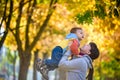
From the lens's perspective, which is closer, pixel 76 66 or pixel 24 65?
pixel 76 66

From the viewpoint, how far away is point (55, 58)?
9.61 metres

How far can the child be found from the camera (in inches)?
360

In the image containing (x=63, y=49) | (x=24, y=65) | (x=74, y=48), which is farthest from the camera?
(x=24, y=65)

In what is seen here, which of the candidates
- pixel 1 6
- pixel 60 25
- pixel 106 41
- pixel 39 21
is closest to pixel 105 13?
pixel 1 6

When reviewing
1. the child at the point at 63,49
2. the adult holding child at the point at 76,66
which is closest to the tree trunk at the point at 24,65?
the child at the point at 63,49

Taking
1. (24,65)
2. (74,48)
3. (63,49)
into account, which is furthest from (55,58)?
(24,65)

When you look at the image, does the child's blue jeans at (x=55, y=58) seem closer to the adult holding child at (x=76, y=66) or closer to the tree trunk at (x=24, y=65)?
the adult holding child at (x=76, y=66)

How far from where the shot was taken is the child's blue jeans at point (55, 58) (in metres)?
9.54

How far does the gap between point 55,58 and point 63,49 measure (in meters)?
0.34

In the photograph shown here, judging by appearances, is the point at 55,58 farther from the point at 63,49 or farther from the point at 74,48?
the point at 74,48

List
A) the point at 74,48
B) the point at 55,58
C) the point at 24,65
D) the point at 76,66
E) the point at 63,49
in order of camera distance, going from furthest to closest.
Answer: the point at 24,65 < the point at 55,58 < the point at 63,49 < the point at 74,48 < the point at 76,66

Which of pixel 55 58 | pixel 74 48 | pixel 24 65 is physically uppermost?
pixel 24 65

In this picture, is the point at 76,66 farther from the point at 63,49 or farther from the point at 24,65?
the point at 24,65

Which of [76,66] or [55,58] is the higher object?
[55,58]
